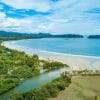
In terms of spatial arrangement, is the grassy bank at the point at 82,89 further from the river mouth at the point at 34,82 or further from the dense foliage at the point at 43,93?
the river mouth at the point at 34,82

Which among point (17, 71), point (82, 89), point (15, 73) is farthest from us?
point (17, 71)

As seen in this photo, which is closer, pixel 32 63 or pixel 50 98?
pixel 50 98

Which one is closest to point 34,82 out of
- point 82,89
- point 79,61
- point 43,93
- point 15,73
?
point 15,73

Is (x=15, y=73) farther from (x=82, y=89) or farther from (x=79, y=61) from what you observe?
(x=79, y=61)

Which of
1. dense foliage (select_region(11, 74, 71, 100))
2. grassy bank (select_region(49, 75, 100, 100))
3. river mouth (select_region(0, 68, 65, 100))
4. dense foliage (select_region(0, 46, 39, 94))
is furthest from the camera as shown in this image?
dense foliage (select_region(0, 46, 39, 94))

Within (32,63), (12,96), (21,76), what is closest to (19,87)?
(21,76)

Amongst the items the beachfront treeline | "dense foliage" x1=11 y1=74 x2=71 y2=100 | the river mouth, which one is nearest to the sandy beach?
the beachfront treeline

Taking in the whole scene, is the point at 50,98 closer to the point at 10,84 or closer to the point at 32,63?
the point at 10,84

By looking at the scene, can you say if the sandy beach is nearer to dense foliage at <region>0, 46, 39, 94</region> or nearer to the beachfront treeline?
the beachfront treeline
